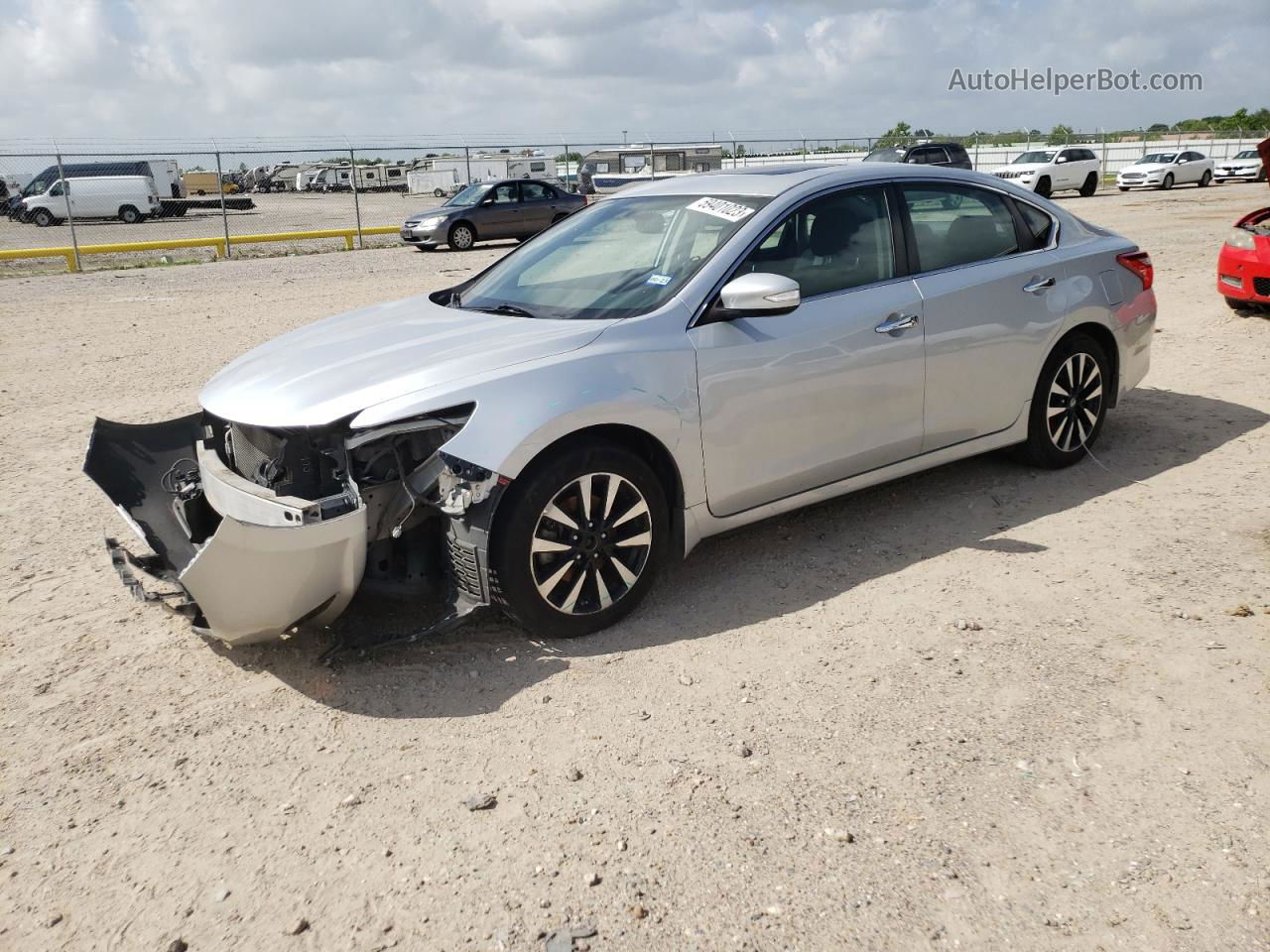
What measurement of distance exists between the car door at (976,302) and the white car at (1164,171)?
32998 mm

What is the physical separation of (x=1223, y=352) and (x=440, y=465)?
7.26 meters

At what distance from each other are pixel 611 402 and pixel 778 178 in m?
1.60

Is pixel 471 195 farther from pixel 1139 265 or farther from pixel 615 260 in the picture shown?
pixel 615 260

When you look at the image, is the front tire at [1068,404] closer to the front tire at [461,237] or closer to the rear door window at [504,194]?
the front tire at [461,237]

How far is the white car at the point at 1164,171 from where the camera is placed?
3422 cm

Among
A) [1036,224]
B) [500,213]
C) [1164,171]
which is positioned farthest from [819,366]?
[1164,171]

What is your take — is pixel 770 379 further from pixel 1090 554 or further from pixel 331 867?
pixel 331 867

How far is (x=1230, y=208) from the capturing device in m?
24.0

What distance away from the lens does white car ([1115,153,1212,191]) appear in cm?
3422

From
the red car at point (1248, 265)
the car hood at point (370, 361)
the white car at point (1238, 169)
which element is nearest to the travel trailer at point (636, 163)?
the white car at point (1238, 169)

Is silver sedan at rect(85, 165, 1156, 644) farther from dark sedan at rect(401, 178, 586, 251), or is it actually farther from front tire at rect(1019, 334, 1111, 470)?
dark sedan at rect(401, 178, 586, 251)

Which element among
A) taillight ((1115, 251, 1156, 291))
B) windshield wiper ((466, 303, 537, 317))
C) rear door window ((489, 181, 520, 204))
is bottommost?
taillight ((1115, 251, 1156, 291))

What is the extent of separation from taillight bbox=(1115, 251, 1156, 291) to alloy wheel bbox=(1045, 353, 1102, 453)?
0.59 m

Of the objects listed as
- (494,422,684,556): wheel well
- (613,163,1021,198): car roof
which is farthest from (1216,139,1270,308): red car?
(494,422,684,556): wheel well
